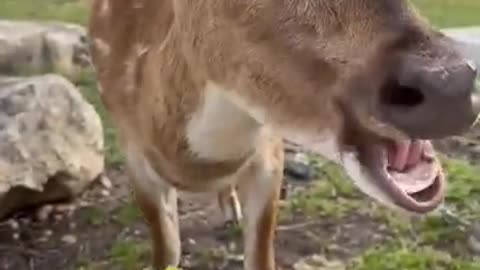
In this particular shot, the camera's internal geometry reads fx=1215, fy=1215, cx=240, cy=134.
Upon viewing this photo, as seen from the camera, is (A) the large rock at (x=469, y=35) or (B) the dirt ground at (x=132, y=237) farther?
(A) the large rock at (x=469, y=35)

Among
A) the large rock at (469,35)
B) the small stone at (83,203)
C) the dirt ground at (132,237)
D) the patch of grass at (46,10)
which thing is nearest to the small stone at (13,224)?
the dirt ground at (132,237)

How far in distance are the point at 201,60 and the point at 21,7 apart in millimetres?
3739

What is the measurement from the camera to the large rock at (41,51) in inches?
210

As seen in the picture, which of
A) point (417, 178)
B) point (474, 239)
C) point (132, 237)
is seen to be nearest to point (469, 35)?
point (474, 239)

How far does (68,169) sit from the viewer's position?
13.5 ft

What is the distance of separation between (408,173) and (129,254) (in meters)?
1.79

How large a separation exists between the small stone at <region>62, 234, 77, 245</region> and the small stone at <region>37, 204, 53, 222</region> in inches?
4.7

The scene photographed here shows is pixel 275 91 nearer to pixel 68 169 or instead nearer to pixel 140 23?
pixel 140 23

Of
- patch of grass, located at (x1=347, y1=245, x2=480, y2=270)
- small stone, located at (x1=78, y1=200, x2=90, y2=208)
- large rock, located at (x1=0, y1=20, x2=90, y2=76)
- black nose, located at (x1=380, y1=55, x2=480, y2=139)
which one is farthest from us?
large rock, located at (x1=0, y1=20, x2=90, y2=76)

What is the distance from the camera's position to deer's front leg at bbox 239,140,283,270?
3.23 metres

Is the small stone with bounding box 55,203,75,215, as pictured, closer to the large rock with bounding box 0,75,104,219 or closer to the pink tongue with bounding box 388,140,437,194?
the large rock with bounding box 0,75,104,219

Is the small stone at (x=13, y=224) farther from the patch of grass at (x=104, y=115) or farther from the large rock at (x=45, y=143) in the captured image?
the patch of grass at (x=104, y=115)

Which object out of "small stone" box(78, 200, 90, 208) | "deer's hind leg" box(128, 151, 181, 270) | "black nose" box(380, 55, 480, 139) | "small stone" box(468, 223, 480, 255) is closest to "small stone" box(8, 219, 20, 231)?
"small stone" box(78, 200, 90, 208)

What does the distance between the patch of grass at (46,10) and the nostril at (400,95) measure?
398 centimetres
